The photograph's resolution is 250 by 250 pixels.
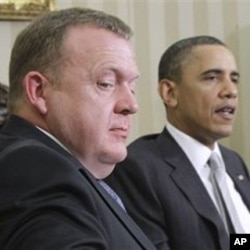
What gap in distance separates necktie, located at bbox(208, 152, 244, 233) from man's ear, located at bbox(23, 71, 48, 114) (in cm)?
90

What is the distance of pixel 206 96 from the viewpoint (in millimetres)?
1930

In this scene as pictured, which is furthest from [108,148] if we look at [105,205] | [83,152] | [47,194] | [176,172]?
[176,172]

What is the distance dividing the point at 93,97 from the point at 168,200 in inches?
27.3

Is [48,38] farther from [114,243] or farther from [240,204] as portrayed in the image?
[240,204]

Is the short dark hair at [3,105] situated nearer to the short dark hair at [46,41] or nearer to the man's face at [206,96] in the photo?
the short dark hair at [46,41]

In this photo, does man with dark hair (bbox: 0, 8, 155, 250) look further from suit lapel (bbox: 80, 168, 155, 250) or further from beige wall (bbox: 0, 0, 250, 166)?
beige wall (bbox: 0, 0, 250, 166)

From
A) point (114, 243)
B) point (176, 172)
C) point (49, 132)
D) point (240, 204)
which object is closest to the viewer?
point (114, 243)

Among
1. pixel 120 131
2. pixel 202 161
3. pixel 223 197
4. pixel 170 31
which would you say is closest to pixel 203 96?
pixel 202 161

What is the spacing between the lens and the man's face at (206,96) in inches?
74.4

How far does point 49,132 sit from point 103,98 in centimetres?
11

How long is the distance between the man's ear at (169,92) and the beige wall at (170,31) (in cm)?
53

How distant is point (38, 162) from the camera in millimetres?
782

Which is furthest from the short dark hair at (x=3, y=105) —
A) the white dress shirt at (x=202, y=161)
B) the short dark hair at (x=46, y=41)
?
the white dress shirt at (x=202, y=161)

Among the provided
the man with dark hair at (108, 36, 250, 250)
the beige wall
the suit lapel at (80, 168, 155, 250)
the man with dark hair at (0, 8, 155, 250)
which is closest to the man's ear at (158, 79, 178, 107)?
the man with dark hair at (108, 36, 250, 250)
